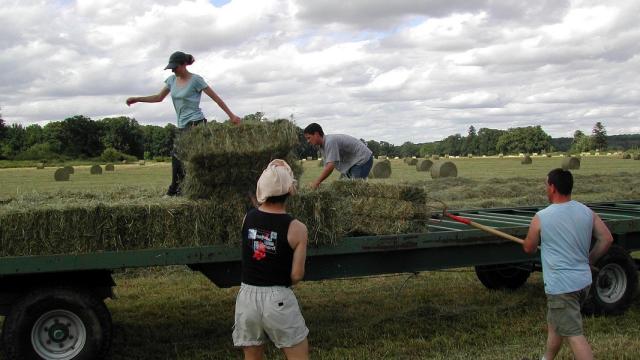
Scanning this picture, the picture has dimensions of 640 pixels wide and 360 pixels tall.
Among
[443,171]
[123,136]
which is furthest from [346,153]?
[123,136]

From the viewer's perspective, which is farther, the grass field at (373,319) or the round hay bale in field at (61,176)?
the round hay bale in field at (61,176)

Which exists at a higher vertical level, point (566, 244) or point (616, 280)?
point (566, 244)

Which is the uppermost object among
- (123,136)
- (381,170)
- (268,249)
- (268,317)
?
(123,136)

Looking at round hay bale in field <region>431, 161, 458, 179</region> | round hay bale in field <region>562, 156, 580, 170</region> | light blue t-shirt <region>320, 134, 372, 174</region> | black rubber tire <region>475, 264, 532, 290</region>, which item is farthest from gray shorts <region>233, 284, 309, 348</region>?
round hay bale in field <region>562, 156, 580, 170</region>

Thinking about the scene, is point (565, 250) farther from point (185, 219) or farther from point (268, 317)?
point (185, 219)

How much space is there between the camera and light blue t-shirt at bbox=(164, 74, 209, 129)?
7.03 m

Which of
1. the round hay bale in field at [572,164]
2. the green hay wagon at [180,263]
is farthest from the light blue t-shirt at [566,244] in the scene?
the round hay bale in field at [572,164]

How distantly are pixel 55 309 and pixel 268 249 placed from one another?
7.41 feet

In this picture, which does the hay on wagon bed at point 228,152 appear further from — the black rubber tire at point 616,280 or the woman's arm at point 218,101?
the black rubber tire at point 616,280

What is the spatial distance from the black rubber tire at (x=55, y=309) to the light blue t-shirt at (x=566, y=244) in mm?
3348

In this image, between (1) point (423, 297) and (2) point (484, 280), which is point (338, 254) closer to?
(1) point (423, 297)

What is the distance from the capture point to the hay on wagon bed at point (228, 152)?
18.9 ft

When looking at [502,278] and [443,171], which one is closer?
[502,278]

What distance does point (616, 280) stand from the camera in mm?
7496
